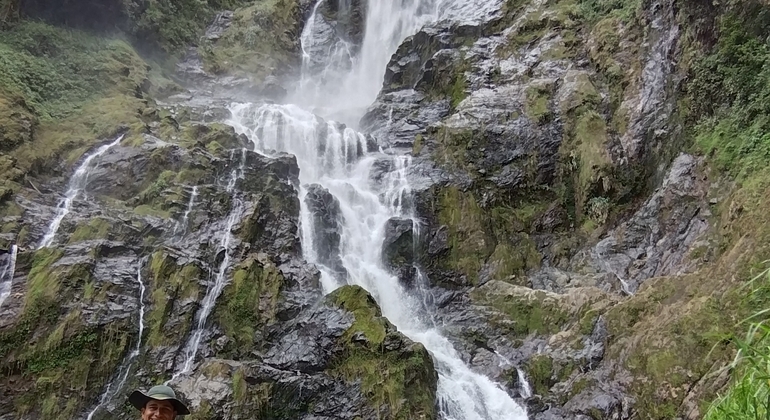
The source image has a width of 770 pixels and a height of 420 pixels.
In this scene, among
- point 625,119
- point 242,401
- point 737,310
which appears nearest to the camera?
point 737,310

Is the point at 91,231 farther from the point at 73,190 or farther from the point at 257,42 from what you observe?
the point at 257,42

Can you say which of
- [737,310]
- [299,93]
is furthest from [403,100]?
[737,310]

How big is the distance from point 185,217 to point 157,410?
38.5 feet

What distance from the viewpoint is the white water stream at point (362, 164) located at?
12.1 meters

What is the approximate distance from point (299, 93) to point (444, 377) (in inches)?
780

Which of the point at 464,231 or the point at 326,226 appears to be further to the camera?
the point at 464,231

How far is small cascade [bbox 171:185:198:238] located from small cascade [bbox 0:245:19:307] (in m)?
3.29

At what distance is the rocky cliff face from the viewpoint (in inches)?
417

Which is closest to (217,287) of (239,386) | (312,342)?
(312,342)

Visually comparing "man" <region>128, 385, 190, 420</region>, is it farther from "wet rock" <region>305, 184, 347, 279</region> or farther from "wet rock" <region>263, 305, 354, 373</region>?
"wet rock" <region>305, 184, 347, 279</region>

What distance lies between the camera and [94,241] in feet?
41.4

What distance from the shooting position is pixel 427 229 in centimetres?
1670

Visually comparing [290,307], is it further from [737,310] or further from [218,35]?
[218,35]

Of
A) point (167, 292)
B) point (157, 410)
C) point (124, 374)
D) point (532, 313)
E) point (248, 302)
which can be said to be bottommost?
point (157, 410)
